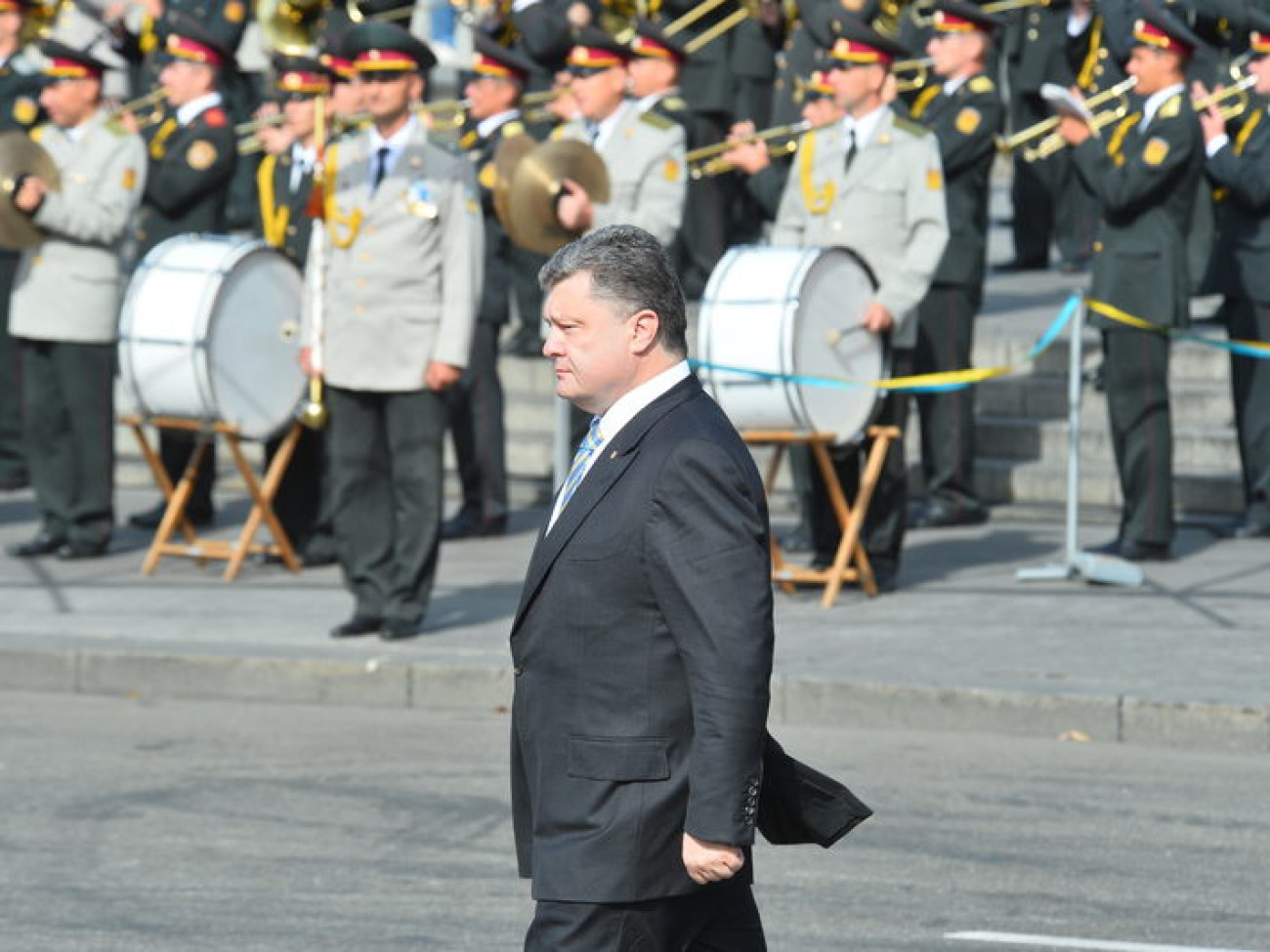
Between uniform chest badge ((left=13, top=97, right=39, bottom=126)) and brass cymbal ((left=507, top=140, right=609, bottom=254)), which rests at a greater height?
uniform chest badge ((left=13, top=97, right=39, bottom=126))

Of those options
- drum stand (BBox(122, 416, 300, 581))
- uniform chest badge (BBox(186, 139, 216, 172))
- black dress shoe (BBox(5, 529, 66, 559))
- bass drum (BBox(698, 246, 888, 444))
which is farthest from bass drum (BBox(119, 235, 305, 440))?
bass drum (BBox(698, 246, 888, 444))

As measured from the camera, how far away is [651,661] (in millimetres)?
4648

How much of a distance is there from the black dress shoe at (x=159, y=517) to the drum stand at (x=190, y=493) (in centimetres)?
102

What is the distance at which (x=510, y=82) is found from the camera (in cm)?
1471

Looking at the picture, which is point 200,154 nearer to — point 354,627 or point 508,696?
point 354,627

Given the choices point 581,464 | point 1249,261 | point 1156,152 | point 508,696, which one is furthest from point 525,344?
point 581,464

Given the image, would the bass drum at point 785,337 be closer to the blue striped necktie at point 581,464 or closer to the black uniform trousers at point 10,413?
the black uniform trousers at point 10,413

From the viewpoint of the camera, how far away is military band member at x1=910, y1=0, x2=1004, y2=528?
13.8 m

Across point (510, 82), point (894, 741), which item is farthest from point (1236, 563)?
point (510, 82)

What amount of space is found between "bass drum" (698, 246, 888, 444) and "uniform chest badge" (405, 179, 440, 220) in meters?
1.29

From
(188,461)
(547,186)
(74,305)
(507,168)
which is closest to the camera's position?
(547,186)

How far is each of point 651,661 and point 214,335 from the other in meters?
8.03

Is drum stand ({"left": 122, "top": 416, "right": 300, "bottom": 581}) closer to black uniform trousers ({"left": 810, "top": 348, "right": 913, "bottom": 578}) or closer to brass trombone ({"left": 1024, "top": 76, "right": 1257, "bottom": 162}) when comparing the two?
black uniform trousers ({"left": 810, "top": 348, "right": 913, "bottom": 578})

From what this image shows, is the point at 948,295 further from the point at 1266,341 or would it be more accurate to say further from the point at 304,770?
the point at 304,770
